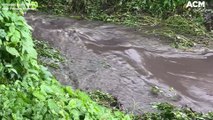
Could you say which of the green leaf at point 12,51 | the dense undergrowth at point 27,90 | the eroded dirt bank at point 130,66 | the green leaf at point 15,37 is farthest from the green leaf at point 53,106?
the eroded dirt bank at point 130,66

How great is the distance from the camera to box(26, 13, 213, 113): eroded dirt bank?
18.7 feet

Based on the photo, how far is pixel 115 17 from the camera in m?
9.77

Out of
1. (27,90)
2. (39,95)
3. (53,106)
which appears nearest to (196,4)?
(27,90)

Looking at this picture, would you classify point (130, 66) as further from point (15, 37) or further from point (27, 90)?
point (27, 90)

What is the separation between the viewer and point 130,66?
6.57 meters

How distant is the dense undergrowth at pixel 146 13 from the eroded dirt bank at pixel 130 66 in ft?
2.58

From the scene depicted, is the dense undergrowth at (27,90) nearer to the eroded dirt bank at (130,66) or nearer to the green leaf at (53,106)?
the green leaf at (53,106)

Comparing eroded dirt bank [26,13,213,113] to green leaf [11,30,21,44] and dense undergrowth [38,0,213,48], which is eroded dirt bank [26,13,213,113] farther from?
green leaf [11,30,21,44]

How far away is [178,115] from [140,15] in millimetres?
5387

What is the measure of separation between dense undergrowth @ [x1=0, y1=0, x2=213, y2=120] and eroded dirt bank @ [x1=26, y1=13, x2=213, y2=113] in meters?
1.69

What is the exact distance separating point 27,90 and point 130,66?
3.21 metres

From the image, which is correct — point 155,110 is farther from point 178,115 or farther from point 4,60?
point 4,60

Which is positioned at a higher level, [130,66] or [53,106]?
[53,106]

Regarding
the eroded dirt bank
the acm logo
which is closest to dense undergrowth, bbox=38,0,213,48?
the acm logo
